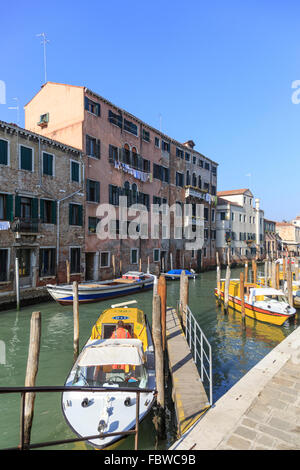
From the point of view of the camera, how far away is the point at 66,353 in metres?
9.86

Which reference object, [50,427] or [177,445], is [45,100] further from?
[177,445]

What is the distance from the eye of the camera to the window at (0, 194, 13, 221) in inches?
615

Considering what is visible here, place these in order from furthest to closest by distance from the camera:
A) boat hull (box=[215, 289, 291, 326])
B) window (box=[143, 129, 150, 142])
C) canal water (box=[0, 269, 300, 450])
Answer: window (box=[143, 129, 150, 142]), boat hull (box=[215, 289, 291, 326]), canal water (box=[0, 269, 300, 450])

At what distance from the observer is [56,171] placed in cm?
1877

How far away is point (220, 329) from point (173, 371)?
6.45m

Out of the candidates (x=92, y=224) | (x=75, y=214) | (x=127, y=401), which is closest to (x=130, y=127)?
(x=92, y=224)

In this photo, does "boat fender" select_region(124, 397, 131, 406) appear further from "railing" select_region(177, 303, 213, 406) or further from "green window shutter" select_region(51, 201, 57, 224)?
"green window shutter" select_region(51, 201, 57, 224)

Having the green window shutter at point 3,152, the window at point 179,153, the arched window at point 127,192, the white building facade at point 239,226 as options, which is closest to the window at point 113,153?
the arched window at point 127,192

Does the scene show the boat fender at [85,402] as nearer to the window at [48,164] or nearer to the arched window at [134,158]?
the window at [48,164]

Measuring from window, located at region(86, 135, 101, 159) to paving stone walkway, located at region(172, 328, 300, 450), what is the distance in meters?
19.0

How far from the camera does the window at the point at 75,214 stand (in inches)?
776

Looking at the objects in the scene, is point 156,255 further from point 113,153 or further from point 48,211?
point 48,211

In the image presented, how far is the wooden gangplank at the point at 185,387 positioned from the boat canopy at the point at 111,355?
100 centimetres

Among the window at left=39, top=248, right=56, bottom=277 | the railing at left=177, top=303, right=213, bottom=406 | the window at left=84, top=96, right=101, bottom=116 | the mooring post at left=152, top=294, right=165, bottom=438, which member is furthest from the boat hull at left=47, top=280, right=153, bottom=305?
the window at left=84, top=96, right=101, bottom=116
